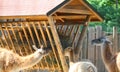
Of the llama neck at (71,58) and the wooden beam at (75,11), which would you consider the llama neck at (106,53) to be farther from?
the wooden beam at (75,11)

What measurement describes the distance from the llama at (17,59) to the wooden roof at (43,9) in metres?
0.92

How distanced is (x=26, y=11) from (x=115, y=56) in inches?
129

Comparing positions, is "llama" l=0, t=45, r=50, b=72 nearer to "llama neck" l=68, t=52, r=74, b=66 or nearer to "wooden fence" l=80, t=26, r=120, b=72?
"llama neck" l=68, t=52, r=74, b=66

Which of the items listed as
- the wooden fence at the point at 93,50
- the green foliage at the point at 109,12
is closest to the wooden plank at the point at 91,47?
the wooden fence at the point at 93,50

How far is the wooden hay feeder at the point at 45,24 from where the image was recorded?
438 inches

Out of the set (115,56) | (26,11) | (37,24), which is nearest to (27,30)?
(37,24)

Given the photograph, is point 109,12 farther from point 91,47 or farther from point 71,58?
point 71,58

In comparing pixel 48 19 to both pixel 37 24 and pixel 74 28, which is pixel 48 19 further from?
pixel 74 28

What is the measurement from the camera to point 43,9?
11.0m

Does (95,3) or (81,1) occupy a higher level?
(81,1)

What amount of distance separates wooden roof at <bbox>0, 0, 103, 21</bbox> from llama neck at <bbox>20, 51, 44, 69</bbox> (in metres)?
1.11

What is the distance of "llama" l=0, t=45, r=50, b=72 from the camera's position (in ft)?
38.1

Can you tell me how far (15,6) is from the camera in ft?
37.8

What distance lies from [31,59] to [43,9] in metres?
1.83
